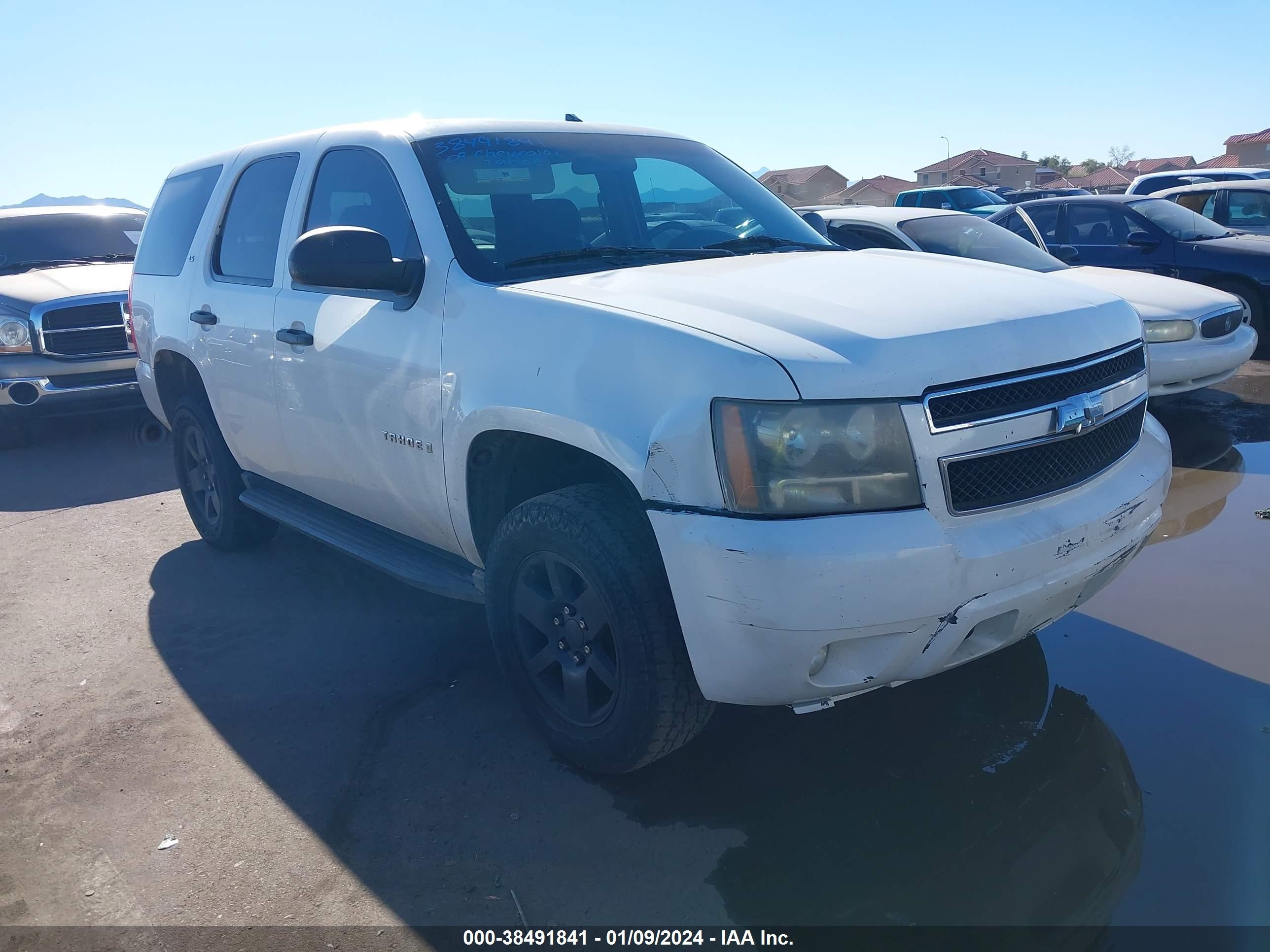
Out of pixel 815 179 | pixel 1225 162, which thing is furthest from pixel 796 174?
pixel 1225 162

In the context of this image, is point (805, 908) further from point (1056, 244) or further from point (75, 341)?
point (1056, 244)

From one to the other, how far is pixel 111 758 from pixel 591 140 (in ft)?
9.17

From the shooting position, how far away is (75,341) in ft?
26.2

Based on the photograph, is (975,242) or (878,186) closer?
(975,242)

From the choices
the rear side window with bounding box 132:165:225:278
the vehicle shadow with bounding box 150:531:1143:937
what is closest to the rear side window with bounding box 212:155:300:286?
the rear side window with bounding box 132:165:225:278

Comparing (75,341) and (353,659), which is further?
(75,341)

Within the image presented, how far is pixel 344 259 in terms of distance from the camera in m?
3.08

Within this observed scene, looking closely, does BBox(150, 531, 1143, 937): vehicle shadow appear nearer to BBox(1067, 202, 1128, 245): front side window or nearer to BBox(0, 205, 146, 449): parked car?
BBox(0, 205, 146, 449): parked car

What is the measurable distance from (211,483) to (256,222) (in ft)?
4.92

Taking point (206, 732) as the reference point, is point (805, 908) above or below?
above

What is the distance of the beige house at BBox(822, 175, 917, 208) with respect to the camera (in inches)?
2363

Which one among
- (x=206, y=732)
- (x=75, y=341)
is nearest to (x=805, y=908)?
(x=206, y=732)

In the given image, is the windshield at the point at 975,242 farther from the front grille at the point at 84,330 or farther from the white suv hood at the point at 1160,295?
the front grille at the point at 84,330

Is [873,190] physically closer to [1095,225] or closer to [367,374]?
[1095,225]
